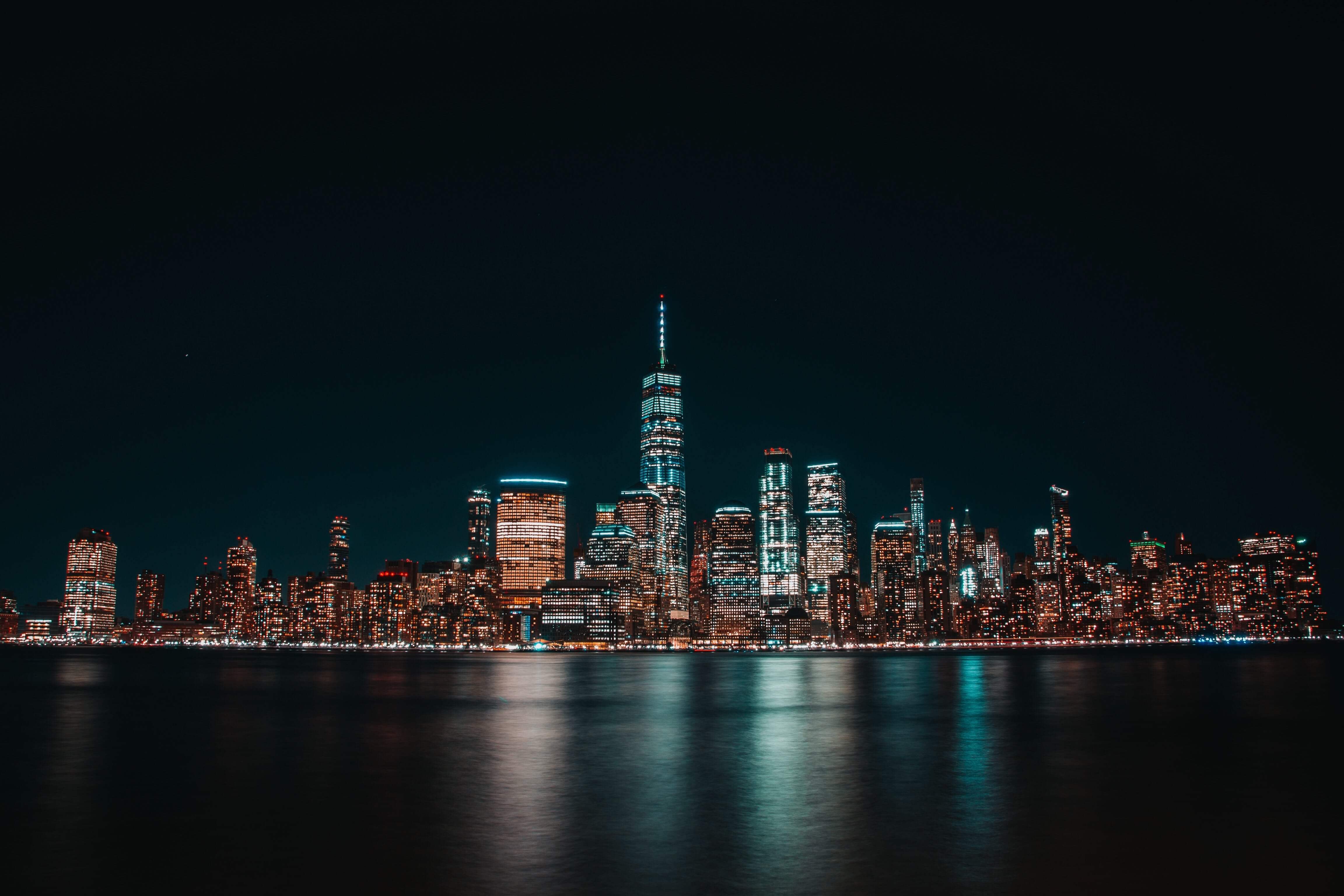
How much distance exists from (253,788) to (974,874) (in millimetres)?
21459

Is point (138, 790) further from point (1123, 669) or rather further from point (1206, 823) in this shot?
point (1123, 669)

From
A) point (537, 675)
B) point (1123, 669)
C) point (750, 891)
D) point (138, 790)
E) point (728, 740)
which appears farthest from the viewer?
point (1123, 669)

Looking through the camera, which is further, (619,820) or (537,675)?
(537,675)

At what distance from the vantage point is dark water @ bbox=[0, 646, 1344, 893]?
18.6 meters

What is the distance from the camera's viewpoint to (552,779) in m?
31.5

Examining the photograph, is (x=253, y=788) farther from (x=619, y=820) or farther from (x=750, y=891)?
(x=750, y=891)

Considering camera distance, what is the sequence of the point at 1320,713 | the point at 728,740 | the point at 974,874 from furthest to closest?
1. the point at 1320,713
2. the point at 728,740
3. the point at 974,874

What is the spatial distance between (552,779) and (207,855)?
511 inches

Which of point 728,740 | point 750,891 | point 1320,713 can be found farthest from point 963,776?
point 1320,713

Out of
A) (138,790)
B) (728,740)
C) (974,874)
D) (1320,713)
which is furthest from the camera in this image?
(1320,713)

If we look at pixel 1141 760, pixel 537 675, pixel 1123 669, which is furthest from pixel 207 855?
pixel 1123 669

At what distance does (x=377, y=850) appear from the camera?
2062cm

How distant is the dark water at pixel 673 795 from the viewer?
18.6 meters

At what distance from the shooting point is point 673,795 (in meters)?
28.3
